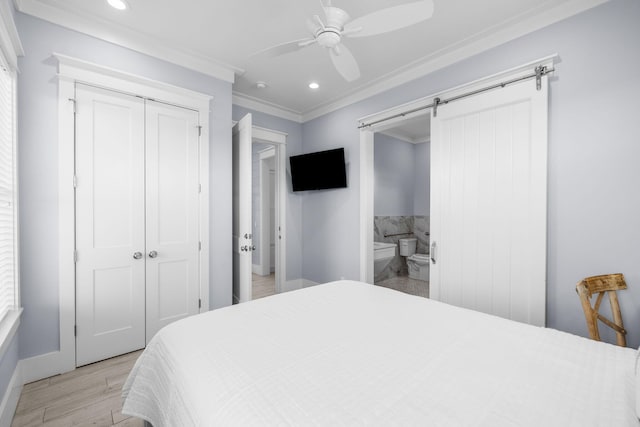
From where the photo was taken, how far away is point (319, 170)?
4.02 meters

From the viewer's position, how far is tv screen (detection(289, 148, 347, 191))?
3.80m

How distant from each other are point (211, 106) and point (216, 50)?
53 centimetres

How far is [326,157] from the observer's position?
3.91 metres

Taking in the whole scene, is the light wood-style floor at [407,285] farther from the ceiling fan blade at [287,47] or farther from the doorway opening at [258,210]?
the ceiling fan blade at [287,47]

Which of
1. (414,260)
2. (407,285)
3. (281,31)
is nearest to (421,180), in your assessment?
(414,260)

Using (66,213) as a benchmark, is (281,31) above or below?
above

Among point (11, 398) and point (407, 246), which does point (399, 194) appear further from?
point (11, 398)

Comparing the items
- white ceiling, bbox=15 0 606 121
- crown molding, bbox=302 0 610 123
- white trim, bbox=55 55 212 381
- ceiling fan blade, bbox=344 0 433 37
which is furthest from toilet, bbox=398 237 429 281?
white trim, bbox=55 55 212 381

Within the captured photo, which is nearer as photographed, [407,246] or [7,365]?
[7,365]

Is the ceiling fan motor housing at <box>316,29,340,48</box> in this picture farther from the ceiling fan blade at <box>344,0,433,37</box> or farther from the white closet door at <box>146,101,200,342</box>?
the white closet door at <box>146,101,200,342</box>

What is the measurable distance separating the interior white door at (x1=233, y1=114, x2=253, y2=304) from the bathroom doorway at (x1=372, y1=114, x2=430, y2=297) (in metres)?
2.37

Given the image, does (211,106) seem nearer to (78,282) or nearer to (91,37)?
(91,37)

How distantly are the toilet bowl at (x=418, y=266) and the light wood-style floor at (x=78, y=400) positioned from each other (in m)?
4.31

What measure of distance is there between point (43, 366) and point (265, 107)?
3.49 m
